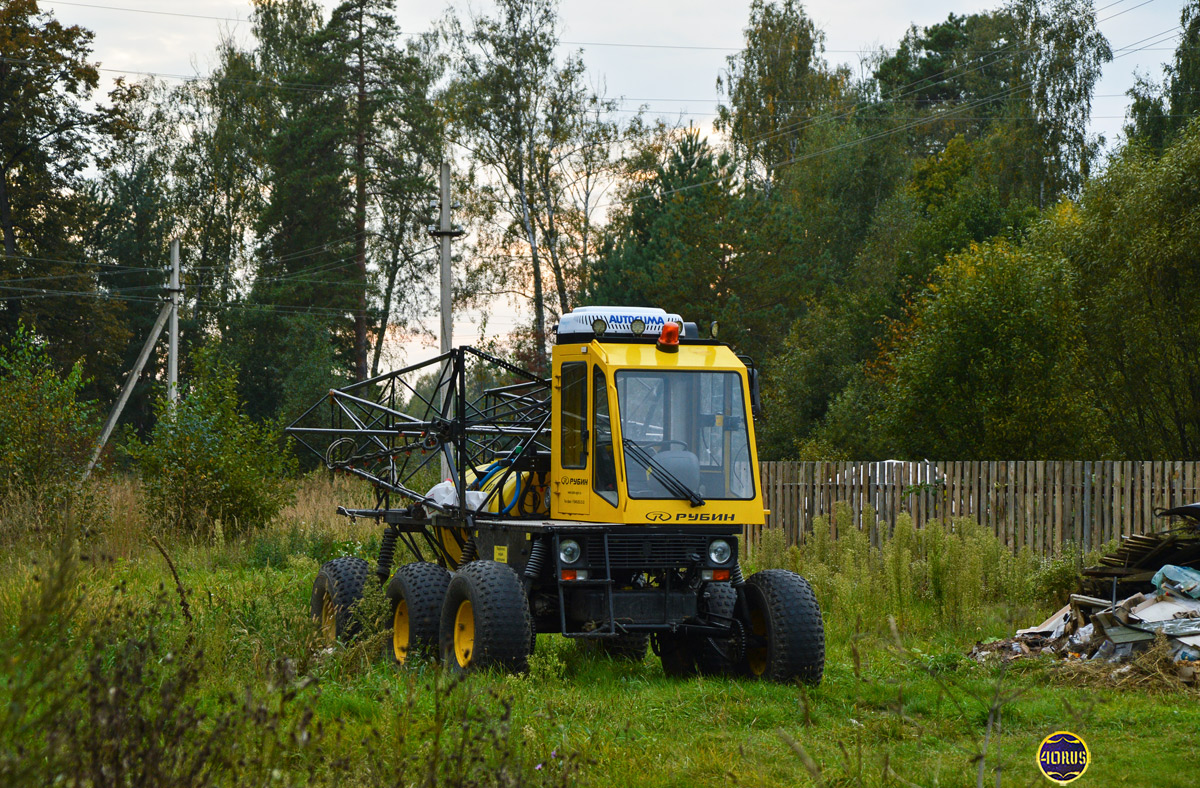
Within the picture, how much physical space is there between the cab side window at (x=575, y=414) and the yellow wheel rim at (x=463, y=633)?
54.1 inches

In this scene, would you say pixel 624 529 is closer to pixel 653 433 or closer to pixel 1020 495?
pixel 653 433

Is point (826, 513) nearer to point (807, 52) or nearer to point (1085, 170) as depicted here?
point (1085, 170)

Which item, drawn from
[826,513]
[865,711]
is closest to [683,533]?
[865,711]

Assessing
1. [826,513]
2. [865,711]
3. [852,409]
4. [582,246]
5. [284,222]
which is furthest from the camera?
[284,222]

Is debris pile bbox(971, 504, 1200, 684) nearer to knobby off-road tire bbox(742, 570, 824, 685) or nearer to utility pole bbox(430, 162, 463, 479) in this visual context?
knobby off-road tire bbox(742, 570, 824, 685)

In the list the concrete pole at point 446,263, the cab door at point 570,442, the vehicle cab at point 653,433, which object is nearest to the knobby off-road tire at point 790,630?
the vehicle cab at point 653,433

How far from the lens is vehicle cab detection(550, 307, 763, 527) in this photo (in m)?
8.59

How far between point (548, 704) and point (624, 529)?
1674 millimetres

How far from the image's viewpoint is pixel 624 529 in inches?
333

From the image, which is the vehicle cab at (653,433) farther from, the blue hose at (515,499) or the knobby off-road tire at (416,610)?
the knobby off-road tire at (416,610)

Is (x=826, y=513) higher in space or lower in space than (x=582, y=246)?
lower

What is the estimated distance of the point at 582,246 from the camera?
39.7 m

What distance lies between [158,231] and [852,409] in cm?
2890

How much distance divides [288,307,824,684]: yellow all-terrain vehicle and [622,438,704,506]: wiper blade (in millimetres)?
12
